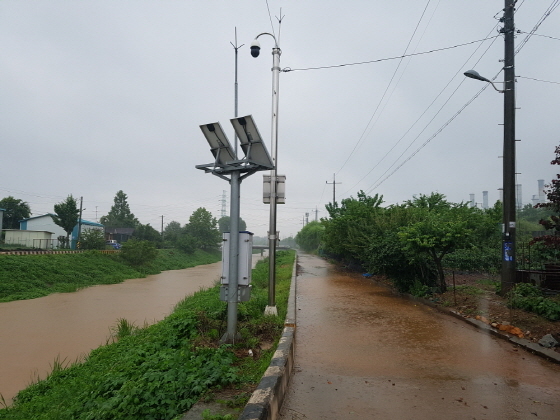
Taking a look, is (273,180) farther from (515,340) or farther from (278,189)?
(515,340)

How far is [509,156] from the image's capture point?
28.7 feet

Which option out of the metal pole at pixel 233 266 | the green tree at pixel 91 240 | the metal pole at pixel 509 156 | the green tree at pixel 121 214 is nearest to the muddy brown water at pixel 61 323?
the metal pole at pixel 233 266

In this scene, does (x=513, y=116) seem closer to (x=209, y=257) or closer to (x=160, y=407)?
(x=160, y=407)

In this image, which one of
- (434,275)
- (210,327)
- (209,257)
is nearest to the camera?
(210,327)

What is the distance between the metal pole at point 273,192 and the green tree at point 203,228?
52.0 m

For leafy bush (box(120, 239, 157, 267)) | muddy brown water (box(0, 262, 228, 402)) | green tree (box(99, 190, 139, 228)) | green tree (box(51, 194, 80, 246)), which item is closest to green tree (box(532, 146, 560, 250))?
muddy brown water (box(0, 262, 228, 402))

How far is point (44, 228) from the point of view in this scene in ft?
160

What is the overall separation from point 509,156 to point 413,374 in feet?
20.5

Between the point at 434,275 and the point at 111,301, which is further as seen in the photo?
the point at 111,301

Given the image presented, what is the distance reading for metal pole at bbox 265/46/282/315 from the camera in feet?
25.6

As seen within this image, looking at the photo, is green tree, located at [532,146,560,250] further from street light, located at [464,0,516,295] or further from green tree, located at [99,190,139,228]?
green tree, located at [99,190,139,228]

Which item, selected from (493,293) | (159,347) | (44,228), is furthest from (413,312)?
(44,228)

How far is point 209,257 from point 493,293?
51.4 metres

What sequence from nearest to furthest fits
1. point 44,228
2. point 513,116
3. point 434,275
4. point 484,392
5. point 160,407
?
point 160,407
point 484,392
point 513,116
point 434,275
point 44,228
